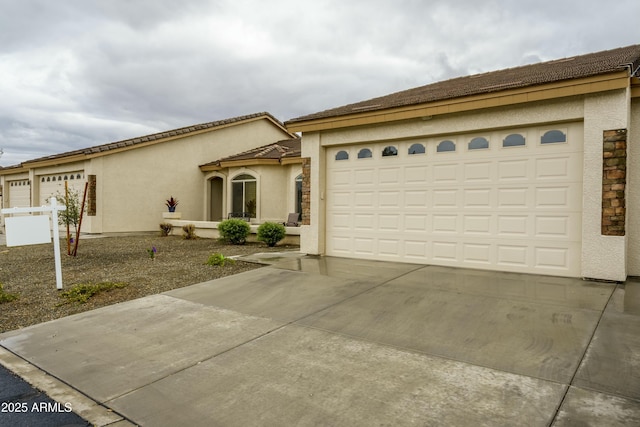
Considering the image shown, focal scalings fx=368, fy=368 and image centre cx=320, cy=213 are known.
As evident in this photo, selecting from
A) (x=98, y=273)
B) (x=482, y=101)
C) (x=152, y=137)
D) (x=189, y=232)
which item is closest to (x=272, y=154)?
(x=189, y=232)

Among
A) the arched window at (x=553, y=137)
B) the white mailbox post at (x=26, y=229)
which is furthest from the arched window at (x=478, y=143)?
the white mailbox post at (x=26, y=229)

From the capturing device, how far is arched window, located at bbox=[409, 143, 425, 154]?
8.36 meters

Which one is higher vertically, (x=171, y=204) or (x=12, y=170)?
(x=12, y=170)

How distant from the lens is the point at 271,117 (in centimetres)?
2277

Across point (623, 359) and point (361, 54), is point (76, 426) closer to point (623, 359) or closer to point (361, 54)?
point (623, 359)

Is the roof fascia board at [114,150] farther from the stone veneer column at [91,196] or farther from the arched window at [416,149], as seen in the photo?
the arched window at [416,149]

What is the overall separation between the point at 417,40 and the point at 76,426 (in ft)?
57.4

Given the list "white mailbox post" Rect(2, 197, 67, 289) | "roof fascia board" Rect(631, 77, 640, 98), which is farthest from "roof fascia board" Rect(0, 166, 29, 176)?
"roof fascia board" Rect(631, 77, 640, 98)

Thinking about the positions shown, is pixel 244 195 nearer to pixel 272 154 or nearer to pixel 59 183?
pixel 272 154

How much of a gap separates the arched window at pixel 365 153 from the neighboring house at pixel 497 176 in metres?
0.03

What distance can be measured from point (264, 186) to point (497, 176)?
37.0ft

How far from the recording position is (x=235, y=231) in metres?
13.0

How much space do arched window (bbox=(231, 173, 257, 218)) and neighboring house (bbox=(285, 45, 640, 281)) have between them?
8.02 m

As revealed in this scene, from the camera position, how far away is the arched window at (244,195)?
56.4 feet
